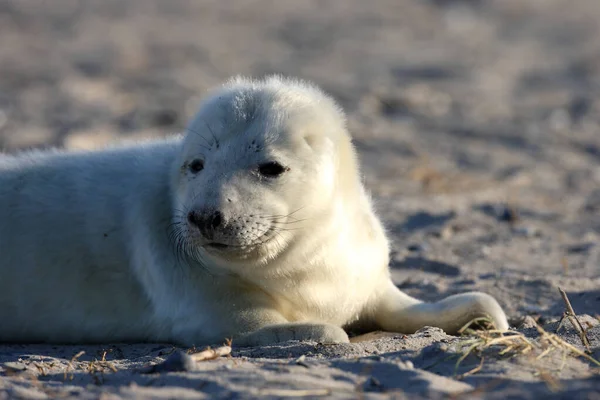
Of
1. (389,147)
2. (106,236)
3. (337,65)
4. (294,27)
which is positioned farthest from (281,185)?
(294,27)

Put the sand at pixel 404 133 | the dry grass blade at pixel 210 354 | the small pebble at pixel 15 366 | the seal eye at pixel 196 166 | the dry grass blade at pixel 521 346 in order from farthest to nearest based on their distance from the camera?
the seal eye at pixel 196 166, the small pebble at pixel 15 366, the dry grass blade at pixel 210 354, the dry grass blade at pixel 521 346, the sand at pixel 404 133

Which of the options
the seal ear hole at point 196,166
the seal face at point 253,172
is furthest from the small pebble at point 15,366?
the seal ear hole at point 196,166

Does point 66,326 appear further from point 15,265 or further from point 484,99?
point 484,99

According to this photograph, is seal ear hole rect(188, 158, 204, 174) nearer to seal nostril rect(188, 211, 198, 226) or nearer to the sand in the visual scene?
seal nostril rect(188, 211, 198, 226)

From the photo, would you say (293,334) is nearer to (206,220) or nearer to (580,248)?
(206,220)

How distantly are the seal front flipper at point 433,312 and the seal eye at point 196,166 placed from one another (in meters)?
1.18

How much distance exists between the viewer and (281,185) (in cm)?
434

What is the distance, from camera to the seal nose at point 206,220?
406 cm

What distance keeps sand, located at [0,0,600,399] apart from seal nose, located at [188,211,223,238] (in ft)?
1.75

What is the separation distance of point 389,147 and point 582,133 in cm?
245

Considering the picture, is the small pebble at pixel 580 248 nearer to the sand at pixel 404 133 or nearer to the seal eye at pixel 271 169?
the sand at pixel 404 133

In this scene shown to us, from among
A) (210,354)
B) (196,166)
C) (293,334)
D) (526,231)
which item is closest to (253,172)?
Answer: (196,166)

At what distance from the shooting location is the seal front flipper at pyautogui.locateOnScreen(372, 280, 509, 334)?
486 cm

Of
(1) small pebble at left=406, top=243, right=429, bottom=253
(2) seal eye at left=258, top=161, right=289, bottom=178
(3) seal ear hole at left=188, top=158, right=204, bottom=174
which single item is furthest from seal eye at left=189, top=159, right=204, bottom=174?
(1) small pebble at left=406, top=243, right=429, bottom=253
